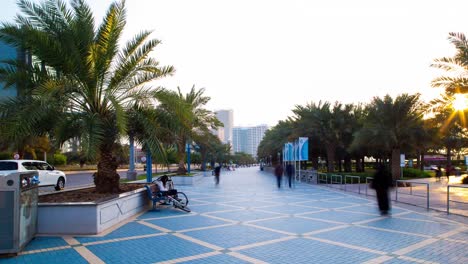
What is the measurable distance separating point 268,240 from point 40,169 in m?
13.7

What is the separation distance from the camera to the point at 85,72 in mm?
9961

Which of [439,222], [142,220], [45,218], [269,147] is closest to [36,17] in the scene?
[45,218]

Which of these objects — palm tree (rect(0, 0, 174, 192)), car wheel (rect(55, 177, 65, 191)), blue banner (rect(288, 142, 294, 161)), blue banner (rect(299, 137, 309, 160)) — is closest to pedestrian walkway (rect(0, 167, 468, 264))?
palm tree (rect(0, 0, 174, 192))

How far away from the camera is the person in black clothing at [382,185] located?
381 inches

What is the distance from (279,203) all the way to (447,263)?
8.27 meters

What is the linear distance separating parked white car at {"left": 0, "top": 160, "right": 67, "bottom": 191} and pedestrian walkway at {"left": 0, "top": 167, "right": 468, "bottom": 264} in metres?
7.78

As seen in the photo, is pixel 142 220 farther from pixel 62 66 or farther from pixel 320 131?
pixel 320 131

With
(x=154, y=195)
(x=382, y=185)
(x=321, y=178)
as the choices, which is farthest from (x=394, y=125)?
(x=154, y=195)

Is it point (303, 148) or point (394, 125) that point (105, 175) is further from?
point (394, 125)

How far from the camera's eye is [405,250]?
6984 millimetres

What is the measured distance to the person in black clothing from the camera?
969cm

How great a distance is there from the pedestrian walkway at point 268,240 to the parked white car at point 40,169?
778 cm

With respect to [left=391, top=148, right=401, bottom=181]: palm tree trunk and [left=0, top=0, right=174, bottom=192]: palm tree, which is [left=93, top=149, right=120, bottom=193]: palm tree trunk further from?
[left=391, top=148, right=401, bottom=181]: palm tree trunk

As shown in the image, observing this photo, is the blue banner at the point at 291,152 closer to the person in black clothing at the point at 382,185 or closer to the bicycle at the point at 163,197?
the bicycle at the point at 163,197
